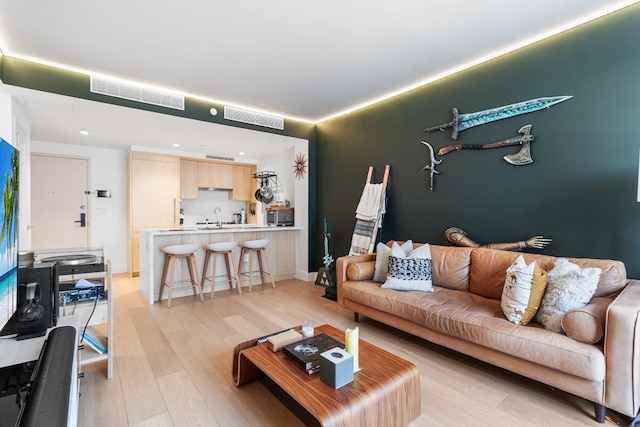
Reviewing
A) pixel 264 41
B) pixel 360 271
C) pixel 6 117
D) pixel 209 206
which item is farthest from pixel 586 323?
pixel 209 206

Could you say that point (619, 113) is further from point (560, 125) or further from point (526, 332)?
point (526, 332)

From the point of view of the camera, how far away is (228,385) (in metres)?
2.04

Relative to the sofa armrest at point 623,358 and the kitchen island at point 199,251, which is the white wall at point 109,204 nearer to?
the kitchen island at point 199,251

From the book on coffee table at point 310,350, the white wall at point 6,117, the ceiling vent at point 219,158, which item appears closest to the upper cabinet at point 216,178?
the ceiling vent at point 219,158

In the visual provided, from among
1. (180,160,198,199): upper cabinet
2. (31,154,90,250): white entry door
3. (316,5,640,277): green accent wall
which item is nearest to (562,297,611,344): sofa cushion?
(316,5,640,277): green accent wall

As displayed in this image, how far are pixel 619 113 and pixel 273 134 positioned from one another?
3884 mm

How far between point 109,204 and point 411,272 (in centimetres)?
547

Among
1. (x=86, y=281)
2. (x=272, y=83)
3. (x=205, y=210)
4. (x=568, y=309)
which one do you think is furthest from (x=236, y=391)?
(x=205, y=210)

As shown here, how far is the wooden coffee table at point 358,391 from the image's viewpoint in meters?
1.34

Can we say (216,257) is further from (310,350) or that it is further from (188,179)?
(310,350)

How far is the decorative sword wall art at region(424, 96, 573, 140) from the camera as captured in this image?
2605 mm

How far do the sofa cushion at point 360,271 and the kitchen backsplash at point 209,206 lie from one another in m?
4.43

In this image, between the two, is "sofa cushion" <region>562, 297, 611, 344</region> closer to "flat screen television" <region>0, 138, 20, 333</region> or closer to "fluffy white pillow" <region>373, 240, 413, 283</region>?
"fluffy white pillow" <region>373, 240, 413, 283</region>

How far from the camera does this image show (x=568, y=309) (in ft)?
6.13
